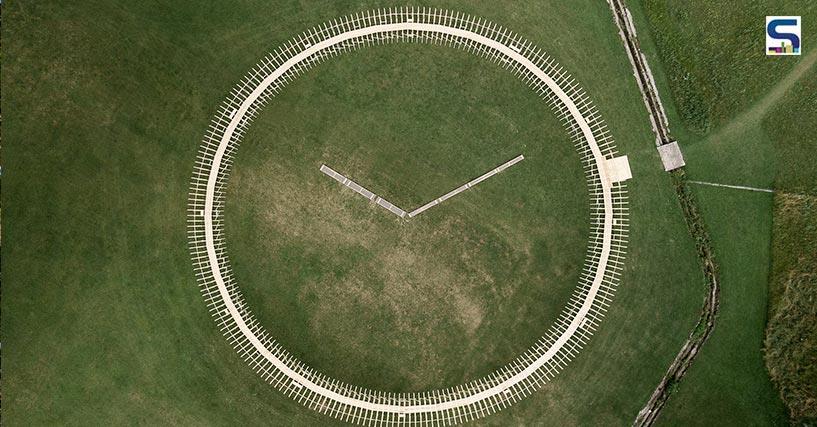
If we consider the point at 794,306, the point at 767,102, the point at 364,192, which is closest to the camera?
the point at 364,192

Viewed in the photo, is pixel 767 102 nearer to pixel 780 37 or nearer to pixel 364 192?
pixel 780 37

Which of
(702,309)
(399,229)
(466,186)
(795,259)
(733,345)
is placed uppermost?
(466,186)

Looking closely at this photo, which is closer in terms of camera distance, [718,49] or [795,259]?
[795,259]

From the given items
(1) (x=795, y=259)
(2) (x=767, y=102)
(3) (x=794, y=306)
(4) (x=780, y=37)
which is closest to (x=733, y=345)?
(3) (x=794, y=306)

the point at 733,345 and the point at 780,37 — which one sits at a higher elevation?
the point at 780,37

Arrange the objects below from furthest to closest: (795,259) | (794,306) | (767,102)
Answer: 1. (767,102)
2. (795,259)
3. (794,306)

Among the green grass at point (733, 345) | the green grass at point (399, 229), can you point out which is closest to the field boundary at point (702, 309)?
the green grass at point (733, 345)

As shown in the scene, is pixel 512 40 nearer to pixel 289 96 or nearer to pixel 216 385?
pixel 289 96
